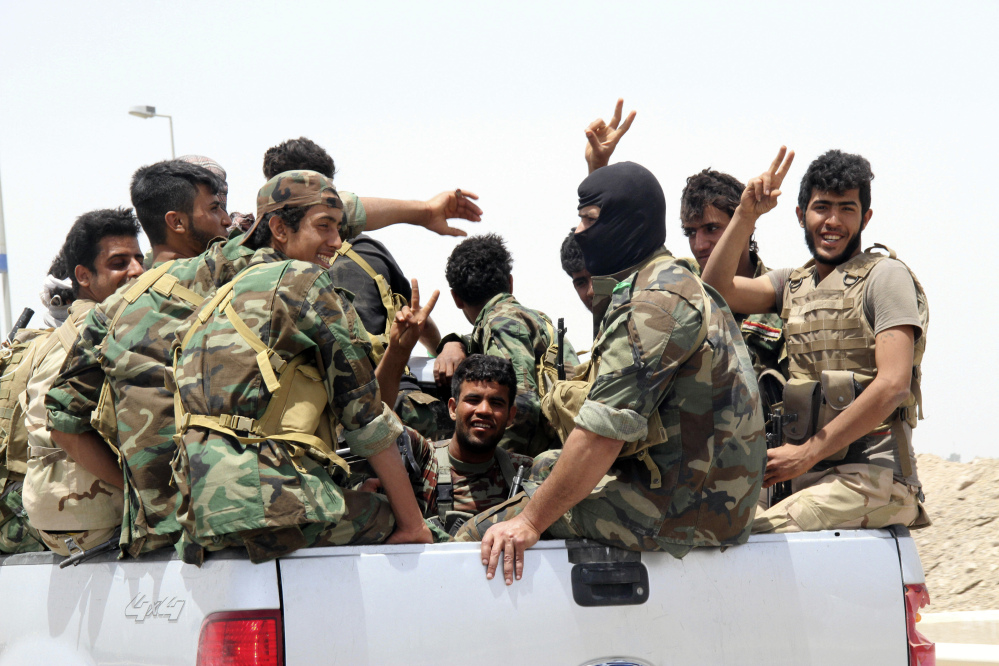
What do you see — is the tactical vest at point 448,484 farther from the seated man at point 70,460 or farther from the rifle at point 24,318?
the rifle at point 24,318

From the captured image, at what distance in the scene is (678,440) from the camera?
2721 mm

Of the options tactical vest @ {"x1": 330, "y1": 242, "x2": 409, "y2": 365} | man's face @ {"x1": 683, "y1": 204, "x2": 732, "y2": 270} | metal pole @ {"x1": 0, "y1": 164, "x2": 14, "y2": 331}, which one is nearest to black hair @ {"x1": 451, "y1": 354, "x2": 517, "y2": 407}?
tactical vest @ {"x1": 330, "y1": 242, "x2": 409, "y2": 365}

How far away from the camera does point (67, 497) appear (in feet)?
10.8

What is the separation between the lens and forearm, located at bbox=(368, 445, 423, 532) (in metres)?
2.78

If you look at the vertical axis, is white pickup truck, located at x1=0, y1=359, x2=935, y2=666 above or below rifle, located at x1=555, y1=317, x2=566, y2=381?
below

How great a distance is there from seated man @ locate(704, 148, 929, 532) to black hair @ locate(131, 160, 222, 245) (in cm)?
214

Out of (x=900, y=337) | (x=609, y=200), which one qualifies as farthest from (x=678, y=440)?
(x=900, y=337)

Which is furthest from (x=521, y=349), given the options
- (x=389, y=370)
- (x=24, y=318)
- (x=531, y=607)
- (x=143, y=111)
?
(x=143, y=111)

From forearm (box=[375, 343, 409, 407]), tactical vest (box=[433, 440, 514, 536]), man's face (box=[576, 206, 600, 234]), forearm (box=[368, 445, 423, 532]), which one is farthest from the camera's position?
tactical vest (box=[433, 440, 514, 536])

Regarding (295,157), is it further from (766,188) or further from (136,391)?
(766,188)

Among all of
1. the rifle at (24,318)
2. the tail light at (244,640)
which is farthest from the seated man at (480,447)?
the rifle at (24,318)

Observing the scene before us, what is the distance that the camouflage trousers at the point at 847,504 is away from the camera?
3062 mm

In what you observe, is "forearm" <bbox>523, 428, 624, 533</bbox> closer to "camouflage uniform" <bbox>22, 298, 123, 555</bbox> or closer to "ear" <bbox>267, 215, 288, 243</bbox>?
"ear" <bbox>267, 215, 288, 243</bbox>

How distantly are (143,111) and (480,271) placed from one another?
12.1 meters
